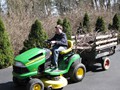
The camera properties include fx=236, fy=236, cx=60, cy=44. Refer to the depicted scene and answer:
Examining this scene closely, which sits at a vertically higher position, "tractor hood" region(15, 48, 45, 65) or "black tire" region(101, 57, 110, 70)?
"tractor hood" region(15, 48, 45, 65)

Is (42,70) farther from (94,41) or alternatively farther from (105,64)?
(105,64)

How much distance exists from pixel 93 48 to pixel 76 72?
1.19 metres

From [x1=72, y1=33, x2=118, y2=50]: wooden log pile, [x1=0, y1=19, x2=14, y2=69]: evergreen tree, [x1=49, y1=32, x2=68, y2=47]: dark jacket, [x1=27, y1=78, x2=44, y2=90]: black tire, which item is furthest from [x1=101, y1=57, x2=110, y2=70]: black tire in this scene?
[x1=0, y1=19, x2=14, y2=69]: evergreen tree

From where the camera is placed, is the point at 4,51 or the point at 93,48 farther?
the point at 4,51

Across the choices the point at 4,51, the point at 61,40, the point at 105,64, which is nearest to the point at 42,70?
the point at 61,40

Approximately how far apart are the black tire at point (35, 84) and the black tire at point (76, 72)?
3.55 feet

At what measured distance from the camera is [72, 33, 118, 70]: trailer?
7086 millimetres

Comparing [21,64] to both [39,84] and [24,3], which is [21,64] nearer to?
[39,84]

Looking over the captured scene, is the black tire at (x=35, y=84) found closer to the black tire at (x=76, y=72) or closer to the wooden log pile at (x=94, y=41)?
the black tire at (x=76, y=72)

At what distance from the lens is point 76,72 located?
621cm

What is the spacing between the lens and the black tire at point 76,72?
6168 millimetres

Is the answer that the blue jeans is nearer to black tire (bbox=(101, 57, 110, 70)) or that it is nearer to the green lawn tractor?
the green lawn tractor

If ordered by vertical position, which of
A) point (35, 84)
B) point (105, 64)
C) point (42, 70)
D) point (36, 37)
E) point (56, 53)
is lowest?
point (105, 64)

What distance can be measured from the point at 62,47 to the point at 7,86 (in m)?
1.84
